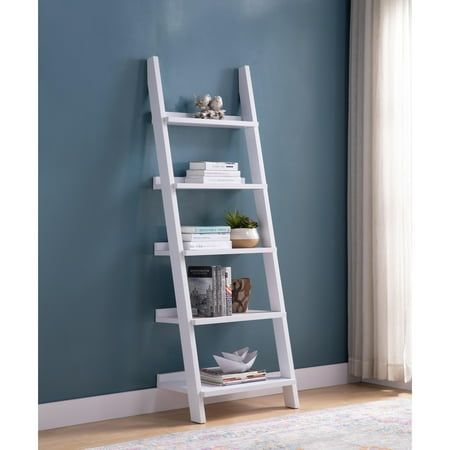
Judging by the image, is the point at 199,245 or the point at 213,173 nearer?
the point at 199,245

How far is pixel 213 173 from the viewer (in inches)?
145

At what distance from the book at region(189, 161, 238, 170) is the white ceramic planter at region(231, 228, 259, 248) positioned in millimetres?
311

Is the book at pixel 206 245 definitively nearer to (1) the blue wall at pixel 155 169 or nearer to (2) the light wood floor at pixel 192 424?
(1) the blue wall at pixel 155 169

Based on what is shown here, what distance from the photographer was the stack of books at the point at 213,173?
365cm

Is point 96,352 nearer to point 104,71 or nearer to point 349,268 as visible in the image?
point 104,71

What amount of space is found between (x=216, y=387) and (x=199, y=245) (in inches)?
25.9

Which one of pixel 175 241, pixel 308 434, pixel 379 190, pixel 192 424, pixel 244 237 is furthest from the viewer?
pixel 379 190

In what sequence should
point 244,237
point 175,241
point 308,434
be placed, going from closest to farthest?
point 308,434
point 175,241
point 244,237

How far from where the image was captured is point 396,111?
4211 millimetres

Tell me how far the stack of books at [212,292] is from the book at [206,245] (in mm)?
101

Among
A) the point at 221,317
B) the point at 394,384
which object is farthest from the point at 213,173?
the point at 394,384

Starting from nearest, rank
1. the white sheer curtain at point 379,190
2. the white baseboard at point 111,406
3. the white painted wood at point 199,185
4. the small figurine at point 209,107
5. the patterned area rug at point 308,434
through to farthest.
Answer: the patterned area rug at point 308,434
the white baseboard at point 111,406
the white painted wood at point 199,185
the small figurine at point 209,107
the white sheer curtain at point 379,190

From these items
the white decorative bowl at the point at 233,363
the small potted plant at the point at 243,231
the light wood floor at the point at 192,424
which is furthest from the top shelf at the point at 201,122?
the light wood floor at the point at 192,424

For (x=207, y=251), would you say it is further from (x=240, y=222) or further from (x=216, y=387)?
(x=216, y=387)
